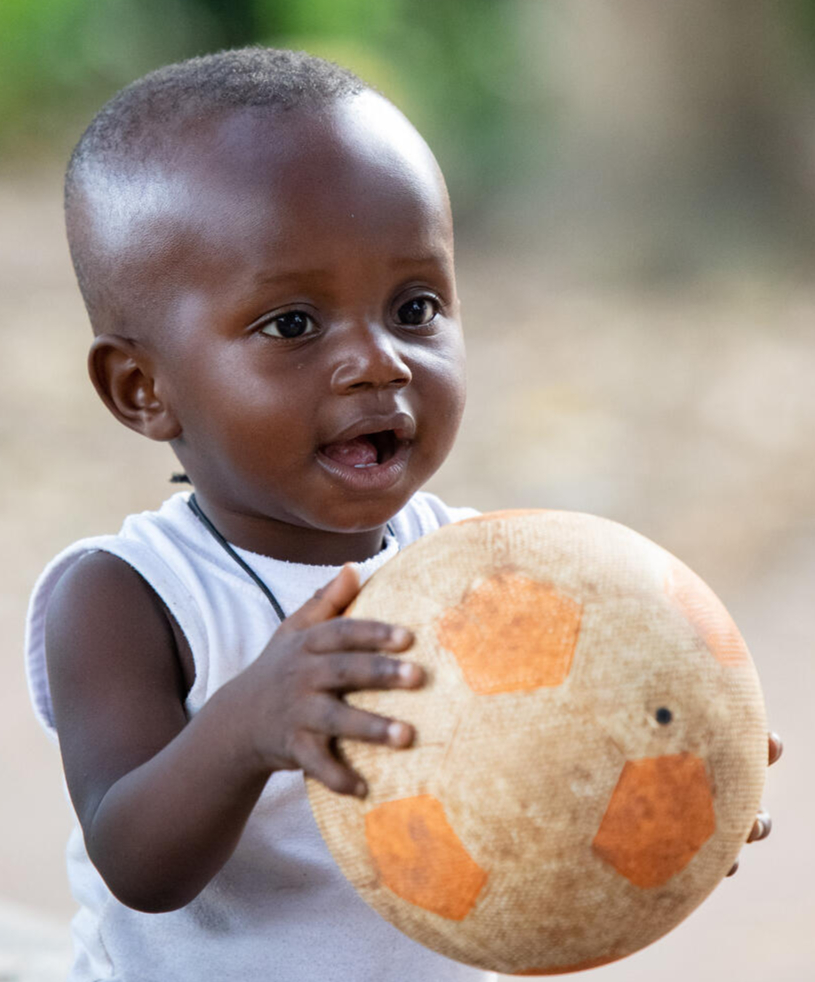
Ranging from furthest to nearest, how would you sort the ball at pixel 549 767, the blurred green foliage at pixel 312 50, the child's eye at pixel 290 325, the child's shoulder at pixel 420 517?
1. the blurred green foliage at pixel 312 50
2. the child's shoulder at pixel 420 517
3. the child's eye at pixel 290 325
4. the ball at pixel 549 767

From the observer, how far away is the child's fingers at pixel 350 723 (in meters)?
1.48

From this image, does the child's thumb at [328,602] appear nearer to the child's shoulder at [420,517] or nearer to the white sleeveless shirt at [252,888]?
the white sleeveless shirt at [252,888]

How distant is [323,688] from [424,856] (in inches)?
8.4

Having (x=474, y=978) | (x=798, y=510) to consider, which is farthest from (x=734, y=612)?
(x=474, y=978)

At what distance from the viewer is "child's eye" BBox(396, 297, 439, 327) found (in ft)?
6.70

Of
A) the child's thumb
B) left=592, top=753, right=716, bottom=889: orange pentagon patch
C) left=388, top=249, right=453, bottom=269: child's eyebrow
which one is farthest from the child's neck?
left=592, top=753, right=716, bottom=889: orange pentagon patch

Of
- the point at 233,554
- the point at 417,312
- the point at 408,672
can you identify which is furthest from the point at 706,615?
the point at 233,554

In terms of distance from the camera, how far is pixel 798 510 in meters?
5.82

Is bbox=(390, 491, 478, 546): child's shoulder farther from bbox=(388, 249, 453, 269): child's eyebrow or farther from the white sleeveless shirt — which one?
bbox=(388, 249, 453, 269): child's eyebrow

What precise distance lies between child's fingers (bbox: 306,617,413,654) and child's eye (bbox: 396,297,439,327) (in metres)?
0.64

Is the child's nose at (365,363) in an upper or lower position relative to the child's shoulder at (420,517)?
lower

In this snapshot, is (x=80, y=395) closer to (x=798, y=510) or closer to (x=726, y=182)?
(x=798, y=510)

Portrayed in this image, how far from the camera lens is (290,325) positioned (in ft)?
6.39

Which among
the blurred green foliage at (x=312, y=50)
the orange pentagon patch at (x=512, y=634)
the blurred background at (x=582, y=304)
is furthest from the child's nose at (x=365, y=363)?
the blurred green foliage at (x=312, y=50)
